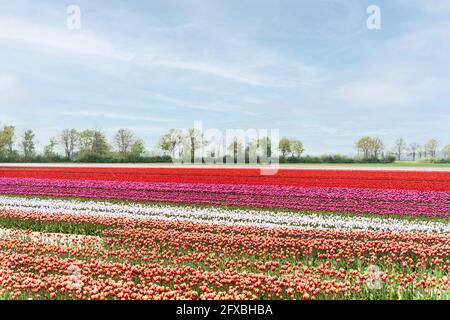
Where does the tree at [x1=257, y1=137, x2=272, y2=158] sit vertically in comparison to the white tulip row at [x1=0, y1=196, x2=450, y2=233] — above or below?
above

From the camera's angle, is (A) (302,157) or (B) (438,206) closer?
(B) (438,206)

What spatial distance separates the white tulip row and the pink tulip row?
110 cm

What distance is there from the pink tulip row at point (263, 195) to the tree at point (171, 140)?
6.98 feet

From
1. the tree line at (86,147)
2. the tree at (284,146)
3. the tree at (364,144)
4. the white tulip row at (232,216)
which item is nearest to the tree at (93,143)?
the tree line at (86,147)

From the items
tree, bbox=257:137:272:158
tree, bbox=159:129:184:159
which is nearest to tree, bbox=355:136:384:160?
tree, bbox=257:137:272:158

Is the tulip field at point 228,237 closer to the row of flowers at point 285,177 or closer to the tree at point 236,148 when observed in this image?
the row of flowers at point 285,177

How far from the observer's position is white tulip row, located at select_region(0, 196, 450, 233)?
1373 cm

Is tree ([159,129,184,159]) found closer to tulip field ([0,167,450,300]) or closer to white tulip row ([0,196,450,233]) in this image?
tulip field ([0,167,450,300])

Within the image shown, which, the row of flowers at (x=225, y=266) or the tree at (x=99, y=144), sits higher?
the tree at (x=99, y=144)

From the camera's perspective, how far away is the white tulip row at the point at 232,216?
13.7 metres
